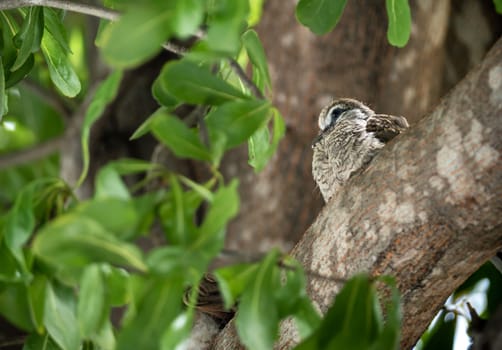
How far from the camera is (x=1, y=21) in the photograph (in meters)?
1.73

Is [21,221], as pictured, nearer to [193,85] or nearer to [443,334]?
[193,85]

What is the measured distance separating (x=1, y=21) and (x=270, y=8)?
1.80m

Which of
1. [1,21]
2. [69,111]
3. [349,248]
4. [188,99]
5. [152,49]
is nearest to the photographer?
[152,49]

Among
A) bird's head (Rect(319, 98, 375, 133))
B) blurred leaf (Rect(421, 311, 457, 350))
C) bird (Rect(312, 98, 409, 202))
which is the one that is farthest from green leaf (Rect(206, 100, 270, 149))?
bird's head (Rect(319, 98, 375, 133))

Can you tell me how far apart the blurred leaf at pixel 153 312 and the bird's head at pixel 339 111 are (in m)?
1.56

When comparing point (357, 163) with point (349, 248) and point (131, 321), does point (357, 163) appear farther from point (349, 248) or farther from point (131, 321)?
point (131, 321)

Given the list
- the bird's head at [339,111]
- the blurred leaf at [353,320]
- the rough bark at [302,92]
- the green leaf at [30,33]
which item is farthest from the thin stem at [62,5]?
the rough bark at [302,92]

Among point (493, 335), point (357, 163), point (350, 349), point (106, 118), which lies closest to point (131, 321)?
point (350, 349)

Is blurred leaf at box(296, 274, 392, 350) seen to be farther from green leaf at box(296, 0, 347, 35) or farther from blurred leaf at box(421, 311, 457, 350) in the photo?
blurred leaf at box(421, 311, 457, 350)

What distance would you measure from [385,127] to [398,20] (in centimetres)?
69

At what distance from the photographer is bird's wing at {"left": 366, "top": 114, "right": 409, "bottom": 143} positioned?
2115 mm

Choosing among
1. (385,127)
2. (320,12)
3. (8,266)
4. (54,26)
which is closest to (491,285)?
(385,127)

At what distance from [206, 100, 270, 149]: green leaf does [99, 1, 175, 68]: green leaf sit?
8.4 inches

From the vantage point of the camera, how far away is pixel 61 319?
3.96 ft
